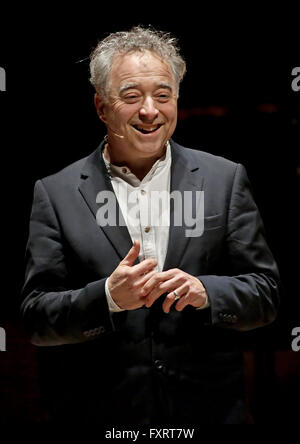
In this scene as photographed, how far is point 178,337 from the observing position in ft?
6.63

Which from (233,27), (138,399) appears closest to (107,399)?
(138,399)

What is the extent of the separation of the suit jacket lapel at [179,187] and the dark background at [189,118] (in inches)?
22.1

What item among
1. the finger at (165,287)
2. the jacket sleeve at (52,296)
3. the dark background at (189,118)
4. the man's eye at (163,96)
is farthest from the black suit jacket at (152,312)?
the dark background at (189,118)

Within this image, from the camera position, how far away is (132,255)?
1.85m

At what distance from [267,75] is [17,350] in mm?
1559

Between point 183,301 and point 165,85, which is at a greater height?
point 165,85

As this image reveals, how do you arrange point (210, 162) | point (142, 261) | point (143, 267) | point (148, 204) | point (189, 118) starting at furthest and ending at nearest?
point (189, 118) < point (210, 162) < point (148, 204) < point (142, 261) < point (143, 267)

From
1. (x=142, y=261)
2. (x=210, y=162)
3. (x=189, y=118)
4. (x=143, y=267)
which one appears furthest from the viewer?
(x=189, y=118)

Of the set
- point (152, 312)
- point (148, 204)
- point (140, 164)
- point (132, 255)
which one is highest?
point (140, 164)

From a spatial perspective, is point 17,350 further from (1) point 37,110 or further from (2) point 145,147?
(2) point 145,147

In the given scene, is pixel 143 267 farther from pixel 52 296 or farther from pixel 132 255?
pixel 52 296

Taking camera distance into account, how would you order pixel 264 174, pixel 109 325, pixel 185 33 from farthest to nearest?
pixel 264 174 < pixel 185 33 < pixel 109 325

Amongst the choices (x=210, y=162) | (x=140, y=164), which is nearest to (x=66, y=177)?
(x=140, y=164)

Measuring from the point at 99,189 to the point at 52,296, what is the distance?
366 mm
